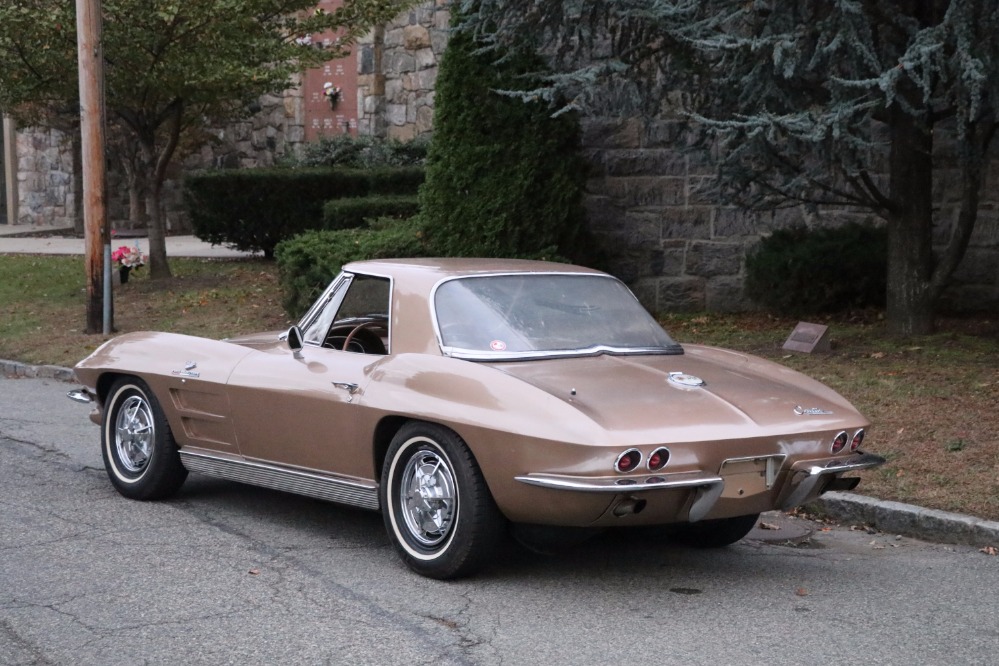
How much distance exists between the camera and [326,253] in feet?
42.6

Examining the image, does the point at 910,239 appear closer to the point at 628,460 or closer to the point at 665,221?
the point at 665,221

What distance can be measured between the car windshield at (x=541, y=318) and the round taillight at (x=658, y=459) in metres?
0.94

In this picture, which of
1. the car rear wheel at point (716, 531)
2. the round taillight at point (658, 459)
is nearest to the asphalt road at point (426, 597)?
the car rear wheel at point (716, 531)

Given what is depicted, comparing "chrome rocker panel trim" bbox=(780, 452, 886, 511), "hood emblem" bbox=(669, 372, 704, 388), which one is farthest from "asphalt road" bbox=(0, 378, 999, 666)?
"hood emblem" bbox=(669, 372, 704, 388)

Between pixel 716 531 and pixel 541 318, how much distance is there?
4.30 ft

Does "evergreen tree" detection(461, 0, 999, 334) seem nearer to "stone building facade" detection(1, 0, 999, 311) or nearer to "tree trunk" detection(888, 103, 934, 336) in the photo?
"tree trunk" detection(888, 103, 934, 336)

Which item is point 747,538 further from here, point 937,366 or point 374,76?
point 374,76

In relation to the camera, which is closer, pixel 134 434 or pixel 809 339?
pixel 134 434

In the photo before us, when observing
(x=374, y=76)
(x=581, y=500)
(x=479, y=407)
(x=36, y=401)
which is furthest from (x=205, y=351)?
(x=374, y=76)

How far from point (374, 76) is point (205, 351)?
55.3 feet

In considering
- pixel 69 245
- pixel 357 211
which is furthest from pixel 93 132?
pixel 69 245

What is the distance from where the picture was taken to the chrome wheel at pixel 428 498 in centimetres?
538

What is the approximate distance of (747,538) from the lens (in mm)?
6461

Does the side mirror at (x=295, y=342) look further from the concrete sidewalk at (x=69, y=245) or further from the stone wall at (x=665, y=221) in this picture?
the concrete sidewalk at (x=69, y=245)
